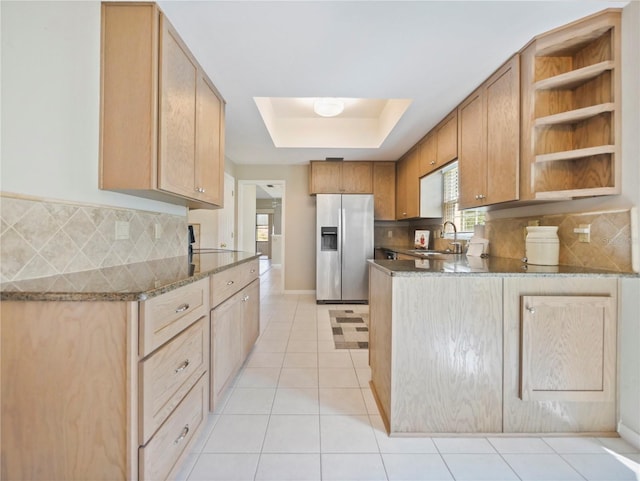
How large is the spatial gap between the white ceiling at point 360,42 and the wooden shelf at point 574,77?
0.91ft

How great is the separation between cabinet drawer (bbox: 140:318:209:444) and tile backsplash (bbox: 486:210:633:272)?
7.34 feet

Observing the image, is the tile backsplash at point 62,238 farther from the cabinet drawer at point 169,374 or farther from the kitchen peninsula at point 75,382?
the cabinet drawer at point 169,374

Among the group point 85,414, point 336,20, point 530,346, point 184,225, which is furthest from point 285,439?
point 336,20

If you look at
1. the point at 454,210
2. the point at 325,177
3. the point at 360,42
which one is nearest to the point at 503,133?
the point at 360,42

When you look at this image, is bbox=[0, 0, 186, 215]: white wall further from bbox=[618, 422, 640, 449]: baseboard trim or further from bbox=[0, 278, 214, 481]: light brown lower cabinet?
bbox=[618, 422, 640, 449]: baseboard trim

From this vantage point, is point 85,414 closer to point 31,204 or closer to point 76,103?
point 31,204

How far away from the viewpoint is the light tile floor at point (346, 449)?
1246 mm

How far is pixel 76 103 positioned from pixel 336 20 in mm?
1393

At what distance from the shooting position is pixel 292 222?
189 inches

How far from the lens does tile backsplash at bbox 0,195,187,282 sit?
103cm

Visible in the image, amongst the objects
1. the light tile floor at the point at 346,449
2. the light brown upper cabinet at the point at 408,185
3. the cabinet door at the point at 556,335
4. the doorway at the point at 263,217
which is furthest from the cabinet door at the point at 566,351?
the doorway at the point at 263,217

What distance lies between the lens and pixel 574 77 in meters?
1.61

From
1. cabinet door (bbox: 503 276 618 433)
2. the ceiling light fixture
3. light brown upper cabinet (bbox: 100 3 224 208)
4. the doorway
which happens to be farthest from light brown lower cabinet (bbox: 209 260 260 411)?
the doorway

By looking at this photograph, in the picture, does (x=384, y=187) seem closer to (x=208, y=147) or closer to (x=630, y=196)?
(x=208, y=147)
